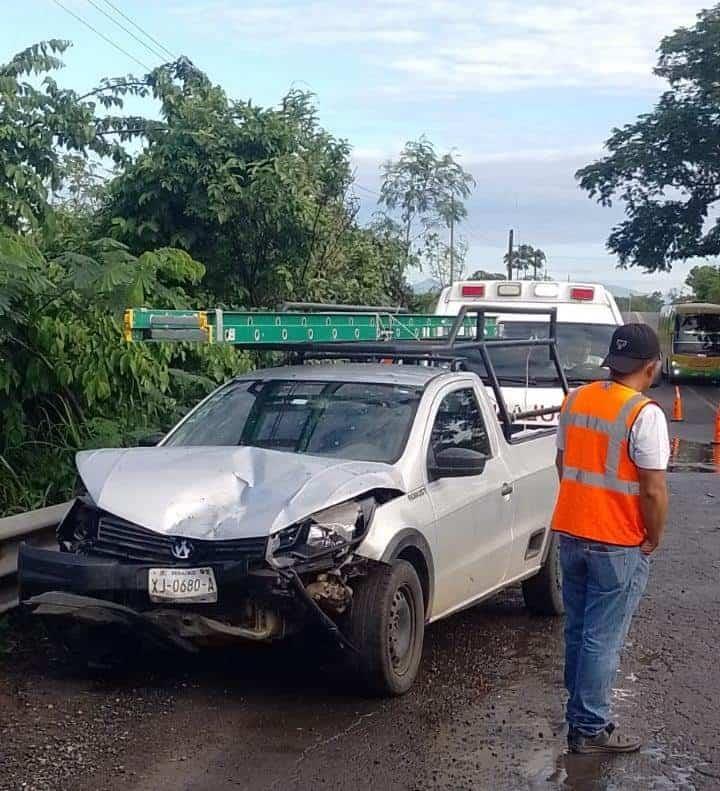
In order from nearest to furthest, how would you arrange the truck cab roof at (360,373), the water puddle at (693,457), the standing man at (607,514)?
the standing man at (607,514) → the truck cab roof at (360,373) → the water puddle at (693,457)

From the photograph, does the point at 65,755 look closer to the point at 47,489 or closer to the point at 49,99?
the point at 47,489

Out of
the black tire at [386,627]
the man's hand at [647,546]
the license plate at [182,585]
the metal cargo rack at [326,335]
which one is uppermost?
the metal cargo rack at [326,335]

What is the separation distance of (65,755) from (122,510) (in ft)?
3.79

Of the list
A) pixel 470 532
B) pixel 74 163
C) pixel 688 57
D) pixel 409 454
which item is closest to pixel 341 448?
pixel 409 454

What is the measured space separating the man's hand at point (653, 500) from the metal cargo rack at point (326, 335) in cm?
250

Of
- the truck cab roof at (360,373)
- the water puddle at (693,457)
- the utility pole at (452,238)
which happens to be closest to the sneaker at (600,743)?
the truck cab roof at (360,373)

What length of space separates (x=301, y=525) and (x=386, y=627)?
0.66 metres

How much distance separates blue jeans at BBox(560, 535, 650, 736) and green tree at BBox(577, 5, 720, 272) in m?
46.4

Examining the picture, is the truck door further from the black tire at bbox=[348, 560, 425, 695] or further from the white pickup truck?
the black tire at bbox=[348, 560, 425, 695]

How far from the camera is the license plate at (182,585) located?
5.43 metres

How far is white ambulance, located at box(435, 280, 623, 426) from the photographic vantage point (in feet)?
40.5

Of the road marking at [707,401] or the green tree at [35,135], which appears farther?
the road marking at [707,401]

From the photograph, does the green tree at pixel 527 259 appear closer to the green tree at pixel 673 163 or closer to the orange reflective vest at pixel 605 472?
the green tree at pixel 673 163

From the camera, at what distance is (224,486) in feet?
19.0
